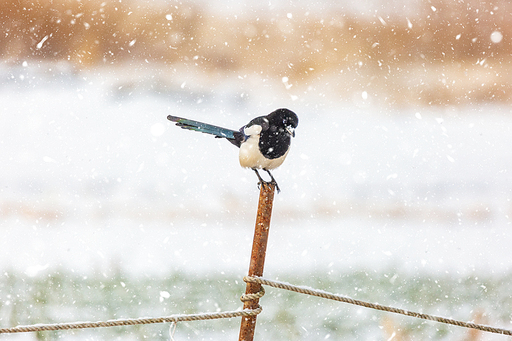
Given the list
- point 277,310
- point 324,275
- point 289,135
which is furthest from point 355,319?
point 289,135

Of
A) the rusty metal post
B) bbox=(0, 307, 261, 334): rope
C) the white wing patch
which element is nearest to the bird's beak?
the white wing patch

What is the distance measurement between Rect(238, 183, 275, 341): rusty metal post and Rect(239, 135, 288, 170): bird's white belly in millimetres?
535

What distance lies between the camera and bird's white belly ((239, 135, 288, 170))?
1.58 metres

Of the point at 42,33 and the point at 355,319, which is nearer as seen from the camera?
the point at 42,33

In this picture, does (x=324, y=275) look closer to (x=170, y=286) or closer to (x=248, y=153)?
(x=170, y=286)

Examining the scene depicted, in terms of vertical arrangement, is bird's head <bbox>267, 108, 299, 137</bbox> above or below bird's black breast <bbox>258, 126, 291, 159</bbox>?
above

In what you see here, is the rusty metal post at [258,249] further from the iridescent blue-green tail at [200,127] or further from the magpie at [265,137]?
the iridescent blue-green tail at [200,127]

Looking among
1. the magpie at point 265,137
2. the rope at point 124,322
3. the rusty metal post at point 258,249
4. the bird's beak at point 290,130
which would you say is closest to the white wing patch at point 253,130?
the magpie at point 265,137

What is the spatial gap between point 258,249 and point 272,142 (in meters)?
0.61

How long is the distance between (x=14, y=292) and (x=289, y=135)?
134 inches

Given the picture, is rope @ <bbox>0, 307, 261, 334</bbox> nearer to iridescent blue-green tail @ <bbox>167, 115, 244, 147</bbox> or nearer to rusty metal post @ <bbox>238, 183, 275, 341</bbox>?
rusty metal post @ <bbox>238, 183, 275, 341</bbox>

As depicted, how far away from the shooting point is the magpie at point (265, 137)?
1.58 meters

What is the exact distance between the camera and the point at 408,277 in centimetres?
430

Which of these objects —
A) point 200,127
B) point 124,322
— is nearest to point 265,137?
point 200,127
